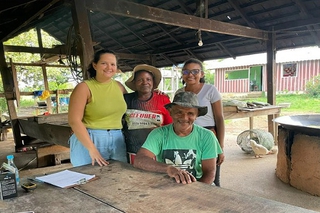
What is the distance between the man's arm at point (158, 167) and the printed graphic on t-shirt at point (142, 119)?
513 millimetres

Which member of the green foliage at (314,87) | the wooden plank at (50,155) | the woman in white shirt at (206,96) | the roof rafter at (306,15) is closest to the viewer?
the woman in white shirt at (206,96)

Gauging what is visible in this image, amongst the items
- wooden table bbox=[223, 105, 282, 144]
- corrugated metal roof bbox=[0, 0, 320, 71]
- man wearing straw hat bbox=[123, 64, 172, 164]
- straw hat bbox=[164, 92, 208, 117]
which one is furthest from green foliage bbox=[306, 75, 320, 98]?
straw hat bbox=[164, 92, 208, 117]

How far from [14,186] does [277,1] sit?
Answer: 5593 mm

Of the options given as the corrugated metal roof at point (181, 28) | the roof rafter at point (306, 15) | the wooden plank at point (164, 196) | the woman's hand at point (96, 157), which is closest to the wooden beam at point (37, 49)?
the corrugated metal roof at point (181, 28)

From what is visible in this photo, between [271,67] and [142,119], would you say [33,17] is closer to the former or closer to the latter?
[142,119]

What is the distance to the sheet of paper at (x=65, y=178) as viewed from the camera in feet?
5.18

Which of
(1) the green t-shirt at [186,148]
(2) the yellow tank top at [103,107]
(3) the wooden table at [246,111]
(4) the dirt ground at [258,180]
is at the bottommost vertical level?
(4) the dirt ground at [258,180]

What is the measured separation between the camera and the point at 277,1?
17.5 feet

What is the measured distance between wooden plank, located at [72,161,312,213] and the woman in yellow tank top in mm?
447

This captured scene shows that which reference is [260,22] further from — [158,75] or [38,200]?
[38,200]

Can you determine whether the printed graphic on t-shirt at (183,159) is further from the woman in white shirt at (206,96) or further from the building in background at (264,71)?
the building in background at (264,71)

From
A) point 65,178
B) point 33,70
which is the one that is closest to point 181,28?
point 65,178

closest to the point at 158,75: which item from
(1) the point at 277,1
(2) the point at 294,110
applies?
(1) the point at 277,1

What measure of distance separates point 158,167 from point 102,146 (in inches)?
25.3
